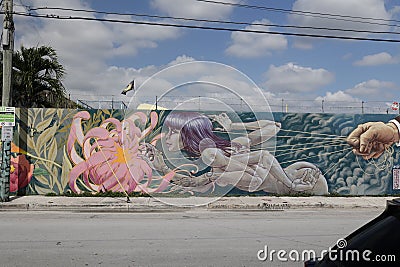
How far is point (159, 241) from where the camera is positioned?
8.04m

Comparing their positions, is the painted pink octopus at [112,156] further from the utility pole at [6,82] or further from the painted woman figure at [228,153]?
the utility pole at [6,82]

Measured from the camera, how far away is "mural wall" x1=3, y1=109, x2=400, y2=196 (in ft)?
47.9

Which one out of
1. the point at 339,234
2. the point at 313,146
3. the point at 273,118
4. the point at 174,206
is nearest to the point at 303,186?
the point at 313,146

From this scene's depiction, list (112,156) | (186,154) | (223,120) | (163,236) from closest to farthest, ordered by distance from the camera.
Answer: (163,236)
(112,156)
(186,154)
(223,120)

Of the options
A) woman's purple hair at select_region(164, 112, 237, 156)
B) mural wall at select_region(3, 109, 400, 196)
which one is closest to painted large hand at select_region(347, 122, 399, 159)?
mural wall at select_region(3, 109, 400, 196)

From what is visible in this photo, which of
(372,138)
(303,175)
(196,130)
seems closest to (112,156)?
(196,130)

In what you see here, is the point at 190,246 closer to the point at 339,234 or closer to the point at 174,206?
the point at 339,234

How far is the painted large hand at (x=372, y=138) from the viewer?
15.8 m

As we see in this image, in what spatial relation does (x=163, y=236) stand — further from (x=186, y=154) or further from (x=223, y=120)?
(x=223, y=120)

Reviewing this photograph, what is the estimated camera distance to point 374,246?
2814 millimetres

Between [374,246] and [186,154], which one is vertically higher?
[186,154]

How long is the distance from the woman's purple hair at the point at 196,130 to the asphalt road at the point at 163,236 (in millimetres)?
3139

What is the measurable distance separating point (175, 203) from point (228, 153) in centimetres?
268

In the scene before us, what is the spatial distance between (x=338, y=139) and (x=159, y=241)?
387 inches
